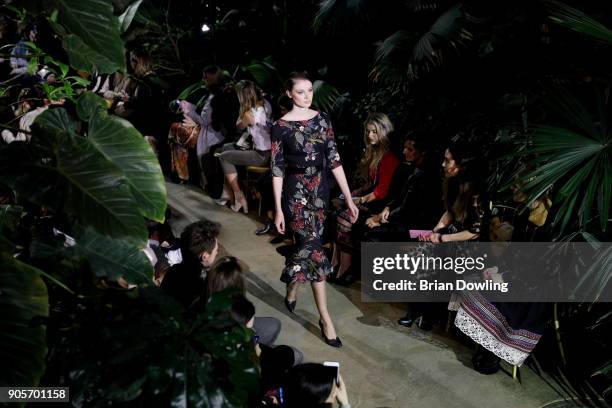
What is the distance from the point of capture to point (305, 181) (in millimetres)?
3344

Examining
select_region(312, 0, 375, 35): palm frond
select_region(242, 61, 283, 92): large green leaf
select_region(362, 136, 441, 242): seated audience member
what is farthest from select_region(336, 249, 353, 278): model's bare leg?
select_region(242, 61, 283, 92): large green leaf

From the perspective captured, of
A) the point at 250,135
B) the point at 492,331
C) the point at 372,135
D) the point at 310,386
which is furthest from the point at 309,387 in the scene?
the point at 250,135

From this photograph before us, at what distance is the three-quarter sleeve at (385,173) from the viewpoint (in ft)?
13.0

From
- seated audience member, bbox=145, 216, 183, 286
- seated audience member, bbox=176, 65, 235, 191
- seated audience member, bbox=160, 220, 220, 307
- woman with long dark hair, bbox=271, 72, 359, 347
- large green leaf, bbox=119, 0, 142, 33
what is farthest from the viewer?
seated audience member, bbox=176, 65, 235, 191

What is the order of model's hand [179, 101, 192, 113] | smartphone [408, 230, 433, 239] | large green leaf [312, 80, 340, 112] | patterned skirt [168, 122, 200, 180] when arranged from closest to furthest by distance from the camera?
smartphone [408, 230, 433, 239], large green leaf [312, 80, 340, 112], model's hand [179, 101, 192, 113], patterned skirt [168, 122, 200, 180]

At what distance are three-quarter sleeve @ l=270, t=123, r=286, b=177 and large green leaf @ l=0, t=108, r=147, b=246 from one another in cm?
197

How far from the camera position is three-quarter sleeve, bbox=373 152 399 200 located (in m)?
3.98

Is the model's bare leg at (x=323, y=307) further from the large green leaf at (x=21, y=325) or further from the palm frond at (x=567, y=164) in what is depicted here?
the large green leaf at (x=21, y=325)

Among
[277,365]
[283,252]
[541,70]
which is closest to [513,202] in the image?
[541,70]

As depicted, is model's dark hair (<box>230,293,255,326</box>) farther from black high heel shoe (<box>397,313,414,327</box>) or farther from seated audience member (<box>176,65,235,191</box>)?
seated audience member (<box>176,65,235,191</box>)

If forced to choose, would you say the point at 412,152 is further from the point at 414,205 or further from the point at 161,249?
the point at 161,249

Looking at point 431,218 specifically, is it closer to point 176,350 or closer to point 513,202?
point 513,202

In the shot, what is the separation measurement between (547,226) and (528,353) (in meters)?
0.66

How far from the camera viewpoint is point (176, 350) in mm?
1290
